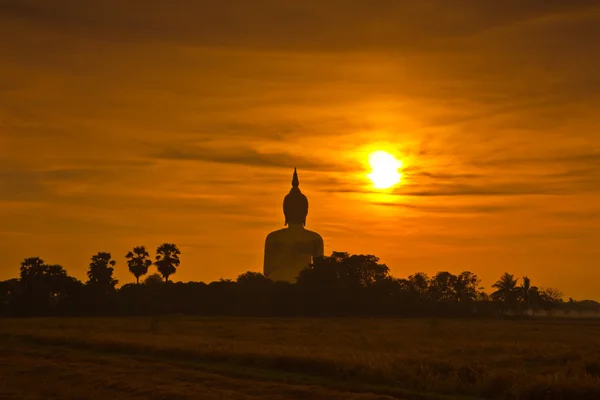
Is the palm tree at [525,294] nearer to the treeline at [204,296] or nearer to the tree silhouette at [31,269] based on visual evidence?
the treeline at [204,296]

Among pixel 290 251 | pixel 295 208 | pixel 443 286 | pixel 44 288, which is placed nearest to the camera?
pixel 44 288

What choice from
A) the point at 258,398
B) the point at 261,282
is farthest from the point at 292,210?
the point at 258,398

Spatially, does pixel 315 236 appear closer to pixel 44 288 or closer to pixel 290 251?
pixel 290 251

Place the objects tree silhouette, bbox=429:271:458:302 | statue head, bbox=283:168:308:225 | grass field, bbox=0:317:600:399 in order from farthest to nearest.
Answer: statue head, bbox=283:168:308:225 < tree silhouette, bbox=429:271:458:302 < grass field, bbox=0:317:600:399

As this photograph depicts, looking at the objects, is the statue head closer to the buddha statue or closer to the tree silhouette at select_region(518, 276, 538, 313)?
the buddha statue

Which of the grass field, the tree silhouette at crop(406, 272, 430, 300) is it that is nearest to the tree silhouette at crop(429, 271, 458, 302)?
the tree silhouette at crop(406, 272, 430, 300)

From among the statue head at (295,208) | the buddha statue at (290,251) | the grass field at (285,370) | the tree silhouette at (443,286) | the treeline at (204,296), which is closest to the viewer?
the grass field at (285,370)

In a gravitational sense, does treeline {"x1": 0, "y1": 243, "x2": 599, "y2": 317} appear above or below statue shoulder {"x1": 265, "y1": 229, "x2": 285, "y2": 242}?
below

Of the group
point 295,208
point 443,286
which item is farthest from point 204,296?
point 295,208

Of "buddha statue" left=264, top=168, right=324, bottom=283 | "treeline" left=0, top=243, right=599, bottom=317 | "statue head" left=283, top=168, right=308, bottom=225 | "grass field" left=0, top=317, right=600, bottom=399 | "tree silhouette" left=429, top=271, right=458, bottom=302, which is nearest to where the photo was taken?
"grass field" left=0, top=317, right=600, bottom=399

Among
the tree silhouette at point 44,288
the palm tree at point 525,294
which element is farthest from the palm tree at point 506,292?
the tree silhouette at point 44,288

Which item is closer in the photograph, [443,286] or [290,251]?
[443,286]

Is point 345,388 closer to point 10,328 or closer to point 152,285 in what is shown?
point 10,328

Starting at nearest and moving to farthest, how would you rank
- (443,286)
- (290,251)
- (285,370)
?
(285,370), (443,286), (290,251)
